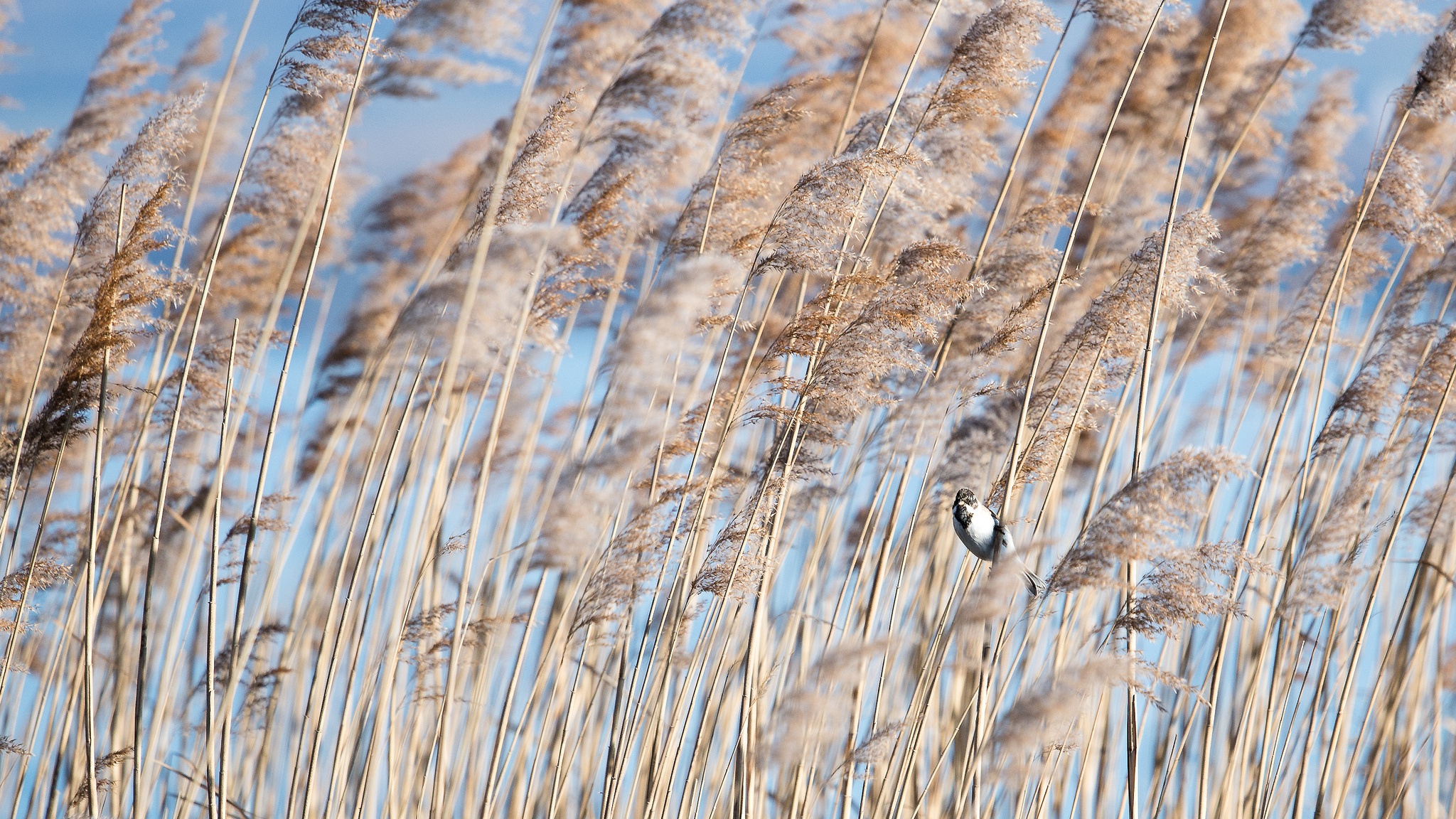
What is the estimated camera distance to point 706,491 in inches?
93.0

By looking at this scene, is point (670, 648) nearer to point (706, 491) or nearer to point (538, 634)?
point (706, 491)

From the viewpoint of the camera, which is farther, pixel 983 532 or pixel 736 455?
pixel 736 455

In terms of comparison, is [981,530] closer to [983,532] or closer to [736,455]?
[983,532]

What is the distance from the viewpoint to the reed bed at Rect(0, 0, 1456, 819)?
7.29 ft

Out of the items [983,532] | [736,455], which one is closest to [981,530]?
[983,532]

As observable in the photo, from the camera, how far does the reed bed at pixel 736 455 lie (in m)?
2.22

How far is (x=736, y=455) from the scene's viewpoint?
3.93 meters

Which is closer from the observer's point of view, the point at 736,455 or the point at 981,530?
the point at 981,530

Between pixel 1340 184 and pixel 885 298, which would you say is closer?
pixel 885 298

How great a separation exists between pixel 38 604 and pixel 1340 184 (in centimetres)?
449

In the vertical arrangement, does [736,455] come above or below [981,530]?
above

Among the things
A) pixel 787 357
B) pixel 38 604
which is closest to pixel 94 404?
pixel 38 604

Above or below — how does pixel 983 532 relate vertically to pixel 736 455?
below

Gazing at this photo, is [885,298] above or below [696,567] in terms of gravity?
above
